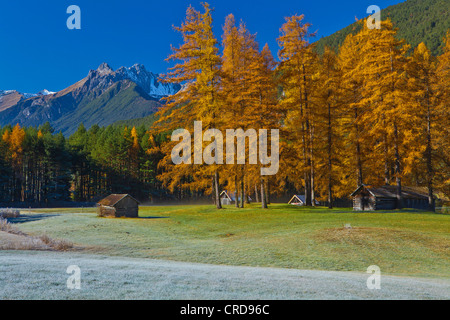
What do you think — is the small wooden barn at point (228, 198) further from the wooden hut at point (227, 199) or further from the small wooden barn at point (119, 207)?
the small wooden barn at point (119, 207)

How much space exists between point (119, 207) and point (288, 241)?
65.3ft

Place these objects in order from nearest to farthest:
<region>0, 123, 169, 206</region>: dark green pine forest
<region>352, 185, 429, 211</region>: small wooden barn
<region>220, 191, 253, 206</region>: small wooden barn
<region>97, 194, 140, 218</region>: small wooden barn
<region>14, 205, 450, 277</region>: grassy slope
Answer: <region>14, 205, 450, 277</region>: grassy slope < <region>97, 194, 140, 218</region>: small wooden barn < <region>352, 185, 429, 211</region>: small wooden barn < <region>220, 191, 253, 206</region>: small wooden barn < <region>0, 123, 169, 206</region>: dark green pine forest

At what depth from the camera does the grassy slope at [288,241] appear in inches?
549

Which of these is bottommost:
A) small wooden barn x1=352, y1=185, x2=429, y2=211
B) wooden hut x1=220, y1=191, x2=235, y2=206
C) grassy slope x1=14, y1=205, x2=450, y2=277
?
wooden hut x1=220, y1=191, x2=235, y2=206

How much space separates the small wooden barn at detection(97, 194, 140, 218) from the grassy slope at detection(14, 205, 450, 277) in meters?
5.97

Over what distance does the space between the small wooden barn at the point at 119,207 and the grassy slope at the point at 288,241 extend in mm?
5970

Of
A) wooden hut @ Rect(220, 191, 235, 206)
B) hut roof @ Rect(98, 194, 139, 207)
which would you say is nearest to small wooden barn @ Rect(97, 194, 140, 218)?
hut roof @ Rect(98, 194, 139, 207)

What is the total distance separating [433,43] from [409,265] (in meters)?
176

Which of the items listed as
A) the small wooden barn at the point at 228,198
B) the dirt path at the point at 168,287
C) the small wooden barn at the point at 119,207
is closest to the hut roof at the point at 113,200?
the small wooden barn at the point at 119,207

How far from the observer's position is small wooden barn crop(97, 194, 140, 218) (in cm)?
3156

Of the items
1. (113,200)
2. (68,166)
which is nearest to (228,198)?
(68,166)

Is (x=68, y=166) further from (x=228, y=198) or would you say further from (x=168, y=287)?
(x=168, y=287)

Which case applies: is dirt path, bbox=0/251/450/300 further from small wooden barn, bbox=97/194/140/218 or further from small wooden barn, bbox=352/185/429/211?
small wooden barn, bbox=352/185/429/211

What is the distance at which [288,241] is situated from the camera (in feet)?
57.9
